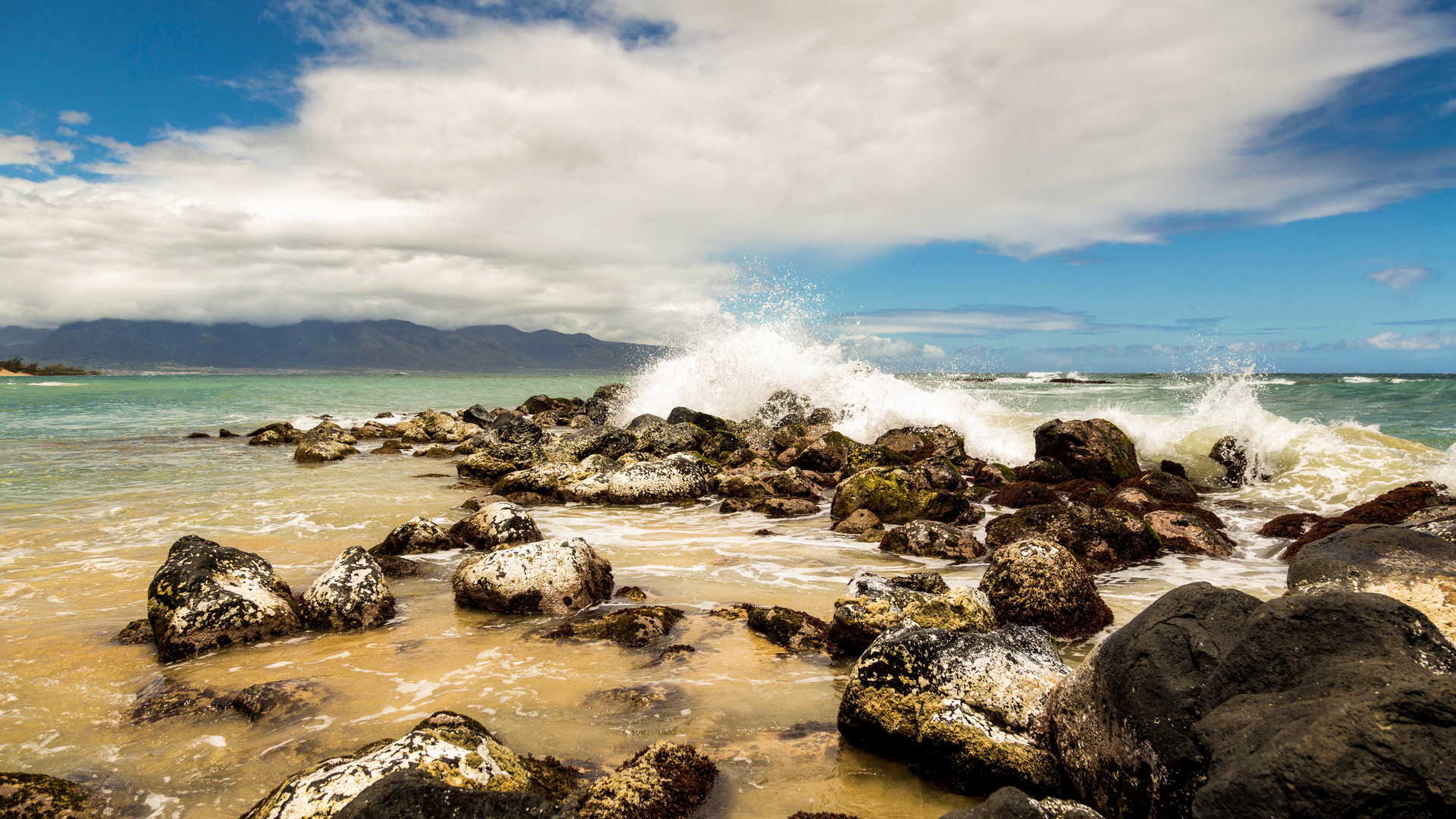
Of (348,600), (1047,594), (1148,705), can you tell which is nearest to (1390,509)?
(1047,594)

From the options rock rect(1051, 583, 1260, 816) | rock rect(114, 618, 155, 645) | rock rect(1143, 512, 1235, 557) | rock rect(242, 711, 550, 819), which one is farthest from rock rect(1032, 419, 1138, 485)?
rock rect(114, 618, 155, 645)

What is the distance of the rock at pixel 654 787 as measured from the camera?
11.3ft

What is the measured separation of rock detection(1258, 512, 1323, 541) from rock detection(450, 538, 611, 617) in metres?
9.01

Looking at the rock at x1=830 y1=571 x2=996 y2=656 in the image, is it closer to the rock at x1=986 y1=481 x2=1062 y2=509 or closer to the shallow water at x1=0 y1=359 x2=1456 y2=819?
the shallow water at x1=0 y1=359 x2=1456 y2=819

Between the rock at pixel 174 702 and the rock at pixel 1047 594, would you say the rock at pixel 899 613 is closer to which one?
the rock at pixel 1047 594

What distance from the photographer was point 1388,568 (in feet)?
16.1

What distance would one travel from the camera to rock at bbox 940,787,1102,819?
8.98 ft

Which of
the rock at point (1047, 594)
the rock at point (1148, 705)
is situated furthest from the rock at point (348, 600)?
the rock at point (1148, 705)

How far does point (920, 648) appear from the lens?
4457mm

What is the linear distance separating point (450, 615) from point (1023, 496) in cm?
902

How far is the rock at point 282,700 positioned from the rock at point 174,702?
12 cm

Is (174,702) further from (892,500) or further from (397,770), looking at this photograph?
(892,500)

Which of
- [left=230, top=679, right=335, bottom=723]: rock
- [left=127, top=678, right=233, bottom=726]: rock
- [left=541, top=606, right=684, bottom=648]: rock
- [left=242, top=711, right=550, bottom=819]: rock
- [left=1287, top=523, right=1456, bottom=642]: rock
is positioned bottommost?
[left=127, top=678, right=233, bottom=726]: rock

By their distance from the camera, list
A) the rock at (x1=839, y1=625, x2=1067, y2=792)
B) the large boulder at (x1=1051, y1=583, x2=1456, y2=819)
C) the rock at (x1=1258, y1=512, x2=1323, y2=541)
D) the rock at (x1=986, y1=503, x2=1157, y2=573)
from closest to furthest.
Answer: the large boulder at (x1=1051, y1=583, x2=1456, y2=819) → the rock at (x1=839, y1=625, x2=1067, y2=792) → the rock at (x1=986, y1=503, x2=1157, y2=573) → the rock at (x1=1258, y1=512, x2=1323, y2=541)
